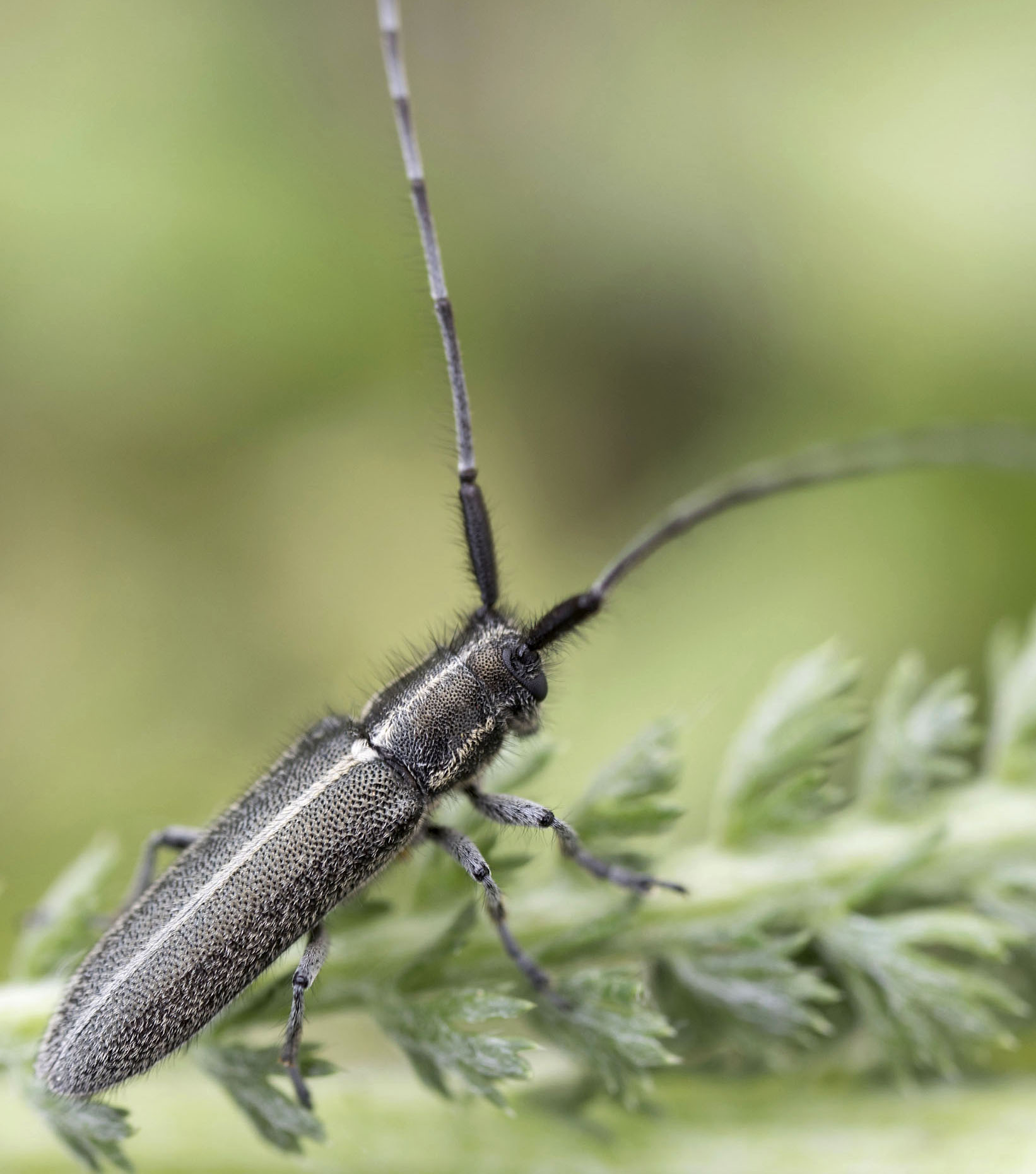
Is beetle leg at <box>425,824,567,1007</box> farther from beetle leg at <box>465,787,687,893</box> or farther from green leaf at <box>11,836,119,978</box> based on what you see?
green leaf at <box>11,836,119,978</box>

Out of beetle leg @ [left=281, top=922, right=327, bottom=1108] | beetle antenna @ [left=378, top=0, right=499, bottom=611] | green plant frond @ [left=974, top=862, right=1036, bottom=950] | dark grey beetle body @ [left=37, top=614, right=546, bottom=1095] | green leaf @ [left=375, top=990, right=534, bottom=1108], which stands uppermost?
beetle antenna @ [left=378, top=0, right=499, bottom=611]

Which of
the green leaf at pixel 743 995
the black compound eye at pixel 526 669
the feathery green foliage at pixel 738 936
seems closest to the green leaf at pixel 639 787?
the feathery green foliage at pixel 738 936

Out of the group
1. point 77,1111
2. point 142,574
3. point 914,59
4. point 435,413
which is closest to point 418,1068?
point 77,1111

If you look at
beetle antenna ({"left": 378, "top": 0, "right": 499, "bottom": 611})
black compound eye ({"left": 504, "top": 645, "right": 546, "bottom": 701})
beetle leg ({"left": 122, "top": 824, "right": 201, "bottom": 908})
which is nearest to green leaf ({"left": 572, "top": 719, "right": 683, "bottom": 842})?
black compound eye ({"left": 504, "top": 645, "right": 546, "bottom": 701})

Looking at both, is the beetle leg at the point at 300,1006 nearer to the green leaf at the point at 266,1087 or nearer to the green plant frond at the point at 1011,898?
the green leaf at the point at 266,1087

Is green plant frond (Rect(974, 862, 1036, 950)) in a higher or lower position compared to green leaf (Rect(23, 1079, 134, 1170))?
lower

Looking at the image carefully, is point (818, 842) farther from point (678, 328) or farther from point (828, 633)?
point (678, 328)

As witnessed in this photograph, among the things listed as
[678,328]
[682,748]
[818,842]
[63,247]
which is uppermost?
[63,247]

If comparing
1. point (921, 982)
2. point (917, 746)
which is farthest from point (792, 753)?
point (921, 982)
